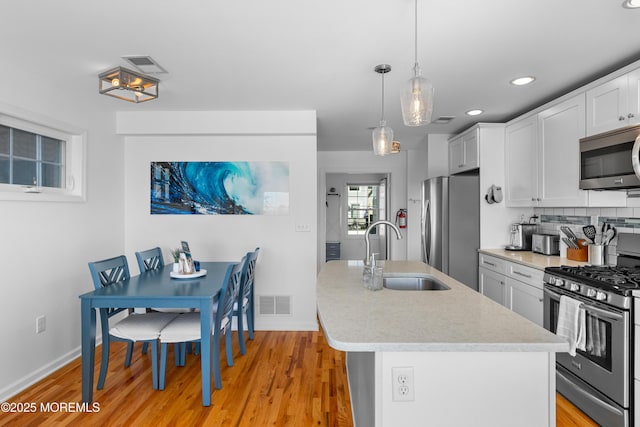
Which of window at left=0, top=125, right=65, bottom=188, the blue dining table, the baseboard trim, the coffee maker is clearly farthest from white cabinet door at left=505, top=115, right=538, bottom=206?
the baseboard trim

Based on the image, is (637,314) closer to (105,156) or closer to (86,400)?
(86,400)

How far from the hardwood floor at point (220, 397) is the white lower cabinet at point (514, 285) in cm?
68

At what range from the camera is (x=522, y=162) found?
3.72 meters

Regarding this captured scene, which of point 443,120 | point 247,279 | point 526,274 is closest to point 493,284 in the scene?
point 526,274

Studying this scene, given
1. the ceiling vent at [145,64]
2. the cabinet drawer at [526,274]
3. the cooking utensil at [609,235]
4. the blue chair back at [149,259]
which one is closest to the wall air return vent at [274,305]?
the blue chair back at [149,259]

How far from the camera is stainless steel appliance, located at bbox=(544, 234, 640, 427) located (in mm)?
2033

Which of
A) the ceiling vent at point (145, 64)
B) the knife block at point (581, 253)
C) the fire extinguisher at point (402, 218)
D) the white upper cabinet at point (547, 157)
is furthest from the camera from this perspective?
the fire extinguisher at point (402, 218)

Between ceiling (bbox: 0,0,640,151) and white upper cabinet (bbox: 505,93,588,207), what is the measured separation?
237 mm

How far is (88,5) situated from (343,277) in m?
2.04

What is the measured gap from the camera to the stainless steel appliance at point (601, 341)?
2033 mm

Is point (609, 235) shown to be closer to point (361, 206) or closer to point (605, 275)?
point (605, 275)

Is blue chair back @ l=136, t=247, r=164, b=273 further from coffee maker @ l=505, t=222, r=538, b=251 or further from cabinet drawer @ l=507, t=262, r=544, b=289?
coffee maker @ l=505, t=222, r=538, b=251

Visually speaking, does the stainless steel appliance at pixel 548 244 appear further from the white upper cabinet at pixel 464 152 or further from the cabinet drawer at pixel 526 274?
the white upper cabinet at pixel 464 152

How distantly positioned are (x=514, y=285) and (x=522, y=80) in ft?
5.62
